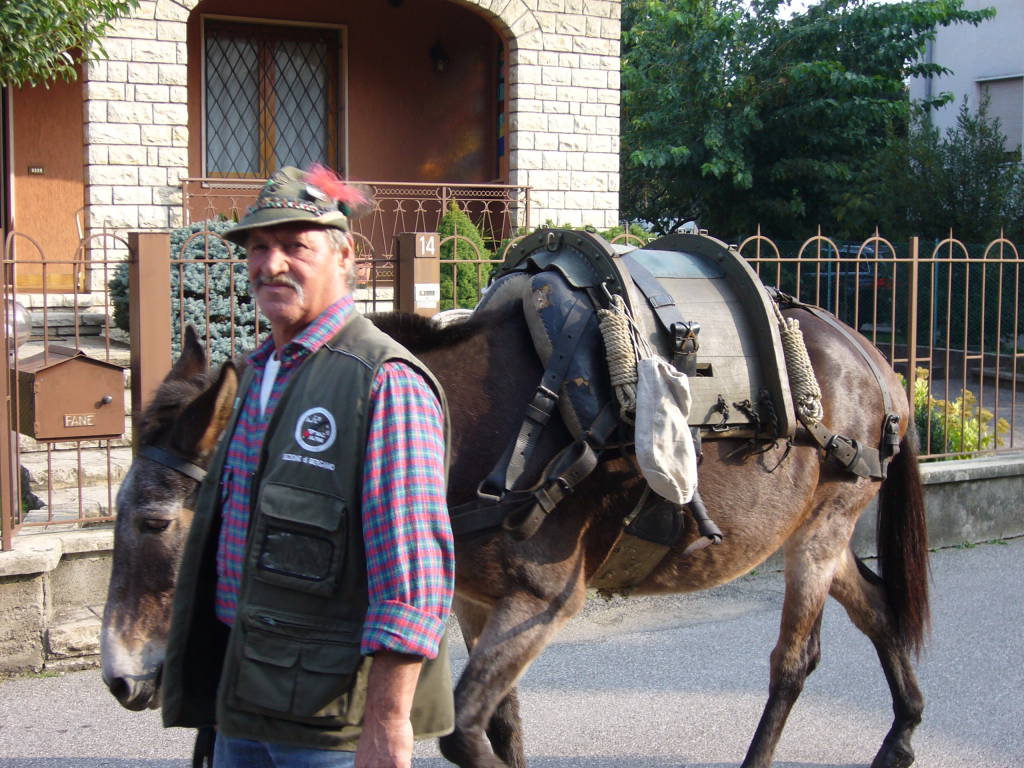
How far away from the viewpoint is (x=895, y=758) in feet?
13.8

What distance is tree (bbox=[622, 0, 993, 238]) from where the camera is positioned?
57.6ft

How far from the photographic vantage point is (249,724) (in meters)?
2.12

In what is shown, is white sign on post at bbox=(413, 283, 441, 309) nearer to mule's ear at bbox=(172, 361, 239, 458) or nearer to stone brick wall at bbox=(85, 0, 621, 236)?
mule's ear at bbox=(172, 361, 239, 458)

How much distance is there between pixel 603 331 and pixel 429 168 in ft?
35.8

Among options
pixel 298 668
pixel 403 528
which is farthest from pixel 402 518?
pixel 298 668

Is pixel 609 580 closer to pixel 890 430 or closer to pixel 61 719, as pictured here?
pixel 890 430

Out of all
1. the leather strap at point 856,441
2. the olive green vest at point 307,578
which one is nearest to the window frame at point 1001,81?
the leather strap at point 856,441

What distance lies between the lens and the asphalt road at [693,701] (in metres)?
4.33

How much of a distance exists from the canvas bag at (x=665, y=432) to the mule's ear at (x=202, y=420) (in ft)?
3.73

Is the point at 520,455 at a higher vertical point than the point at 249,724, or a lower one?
higher

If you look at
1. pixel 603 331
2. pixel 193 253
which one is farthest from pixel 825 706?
pixel 193 253

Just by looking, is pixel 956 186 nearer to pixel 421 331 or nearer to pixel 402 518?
pixel 421 331

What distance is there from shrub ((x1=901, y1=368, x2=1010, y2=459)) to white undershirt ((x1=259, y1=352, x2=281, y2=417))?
6.17 m

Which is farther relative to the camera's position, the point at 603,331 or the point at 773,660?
the point at 773,660
